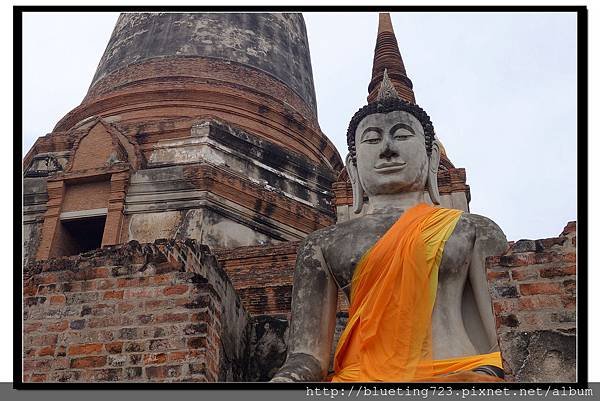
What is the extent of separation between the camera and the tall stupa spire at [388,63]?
13.4 metres

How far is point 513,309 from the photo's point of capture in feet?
13.6

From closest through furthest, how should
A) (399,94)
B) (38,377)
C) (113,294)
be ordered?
(38,377), (113,294), (399,94)

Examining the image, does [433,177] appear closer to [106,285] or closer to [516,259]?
[516,259]

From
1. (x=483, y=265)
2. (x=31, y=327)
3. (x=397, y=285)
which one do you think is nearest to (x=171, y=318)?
(x=31, y=327)

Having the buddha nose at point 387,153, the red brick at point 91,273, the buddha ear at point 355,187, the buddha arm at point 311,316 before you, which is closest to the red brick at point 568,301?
the buddha arm at point 311,316

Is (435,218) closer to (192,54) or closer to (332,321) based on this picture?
(332,321)

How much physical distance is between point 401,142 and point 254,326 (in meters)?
1.97

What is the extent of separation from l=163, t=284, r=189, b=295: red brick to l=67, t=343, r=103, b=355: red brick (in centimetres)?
47

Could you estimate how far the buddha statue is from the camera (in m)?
4.21

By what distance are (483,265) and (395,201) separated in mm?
739

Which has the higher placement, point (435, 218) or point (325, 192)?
point (325, 192)

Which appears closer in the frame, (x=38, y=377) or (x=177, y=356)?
(x=177, y=356)

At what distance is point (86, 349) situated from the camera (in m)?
4.71

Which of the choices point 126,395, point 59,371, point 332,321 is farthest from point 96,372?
point 332,321
